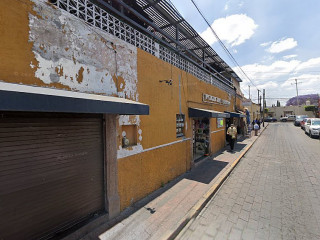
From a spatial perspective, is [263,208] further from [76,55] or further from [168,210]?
[76,55]

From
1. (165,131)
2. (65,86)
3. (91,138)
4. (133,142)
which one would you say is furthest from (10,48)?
(165,131)

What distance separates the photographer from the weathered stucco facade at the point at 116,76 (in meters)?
2.43

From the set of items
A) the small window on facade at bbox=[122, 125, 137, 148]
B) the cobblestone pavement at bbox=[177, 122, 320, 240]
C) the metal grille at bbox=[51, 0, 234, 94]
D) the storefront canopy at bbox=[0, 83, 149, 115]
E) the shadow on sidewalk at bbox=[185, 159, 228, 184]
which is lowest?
the cobblestone pavement at bbox=[177, 122, 320, 240]

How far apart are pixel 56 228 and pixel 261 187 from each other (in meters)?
5.78

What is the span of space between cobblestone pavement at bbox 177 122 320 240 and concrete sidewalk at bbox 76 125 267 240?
0.69 feet

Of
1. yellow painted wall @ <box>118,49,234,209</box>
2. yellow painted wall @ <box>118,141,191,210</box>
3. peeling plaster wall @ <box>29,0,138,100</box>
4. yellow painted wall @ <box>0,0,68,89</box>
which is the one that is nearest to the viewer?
yellow painted wall @ <box>0,0,68,89</box>

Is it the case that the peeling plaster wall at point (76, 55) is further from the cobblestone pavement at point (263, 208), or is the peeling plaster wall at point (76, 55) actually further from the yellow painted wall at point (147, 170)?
the cobblestone pavement at point (263, 208)

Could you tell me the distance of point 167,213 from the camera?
12.5ft

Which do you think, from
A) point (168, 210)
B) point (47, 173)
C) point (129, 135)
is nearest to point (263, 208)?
point (168, 210)

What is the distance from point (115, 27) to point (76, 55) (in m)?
1.57

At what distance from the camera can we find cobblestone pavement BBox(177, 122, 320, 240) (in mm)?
3205

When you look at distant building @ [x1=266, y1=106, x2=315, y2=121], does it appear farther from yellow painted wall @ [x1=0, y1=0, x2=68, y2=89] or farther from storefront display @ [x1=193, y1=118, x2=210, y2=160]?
yellow painted wall @ [x1=0, y1=0, x2=68, y2=89]

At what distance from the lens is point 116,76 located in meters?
3.86

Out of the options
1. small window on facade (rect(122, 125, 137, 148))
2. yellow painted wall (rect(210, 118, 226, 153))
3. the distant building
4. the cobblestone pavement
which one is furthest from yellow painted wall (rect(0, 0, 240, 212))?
the distant building
